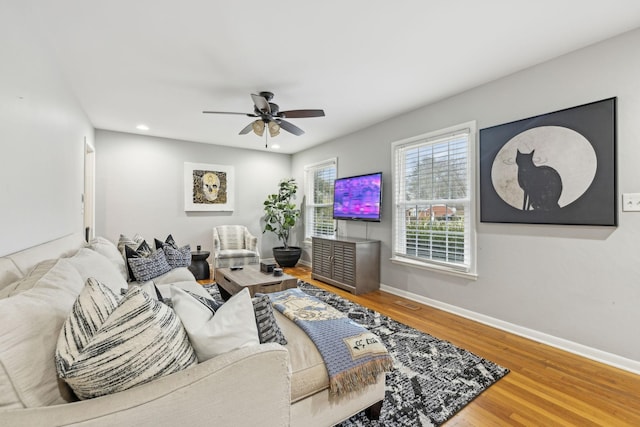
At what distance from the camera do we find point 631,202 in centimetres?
210

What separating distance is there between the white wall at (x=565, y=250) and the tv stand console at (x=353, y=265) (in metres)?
0.86

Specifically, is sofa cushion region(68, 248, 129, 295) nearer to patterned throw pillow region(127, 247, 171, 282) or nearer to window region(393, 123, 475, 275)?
patterned throw pillow region(127, 247, 171, 282)

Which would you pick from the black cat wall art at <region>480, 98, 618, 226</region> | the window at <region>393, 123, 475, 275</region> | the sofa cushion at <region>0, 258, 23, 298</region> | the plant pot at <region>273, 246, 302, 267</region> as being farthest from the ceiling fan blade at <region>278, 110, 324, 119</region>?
the plant pot at <region>273, 246, 302, 267</region>

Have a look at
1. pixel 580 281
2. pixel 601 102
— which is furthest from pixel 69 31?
pixel 580 281

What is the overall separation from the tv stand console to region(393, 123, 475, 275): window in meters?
0.36

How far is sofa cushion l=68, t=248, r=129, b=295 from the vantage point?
1656 mm

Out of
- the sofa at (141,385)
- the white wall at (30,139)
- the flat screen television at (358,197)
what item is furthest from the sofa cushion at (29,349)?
the flat screen television at (358,197)

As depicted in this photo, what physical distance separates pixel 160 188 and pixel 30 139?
341cm

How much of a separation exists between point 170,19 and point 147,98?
5.50ft

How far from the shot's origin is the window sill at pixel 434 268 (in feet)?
10.1

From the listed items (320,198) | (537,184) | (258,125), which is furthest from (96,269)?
(320,198)

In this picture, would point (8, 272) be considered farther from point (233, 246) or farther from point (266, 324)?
point (233, 246)

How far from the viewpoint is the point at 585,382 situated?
1976 mm

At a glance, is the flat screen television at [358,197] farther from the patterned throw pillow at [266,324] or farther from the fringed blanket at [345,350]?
the patterned throw pillow at [266,324]
